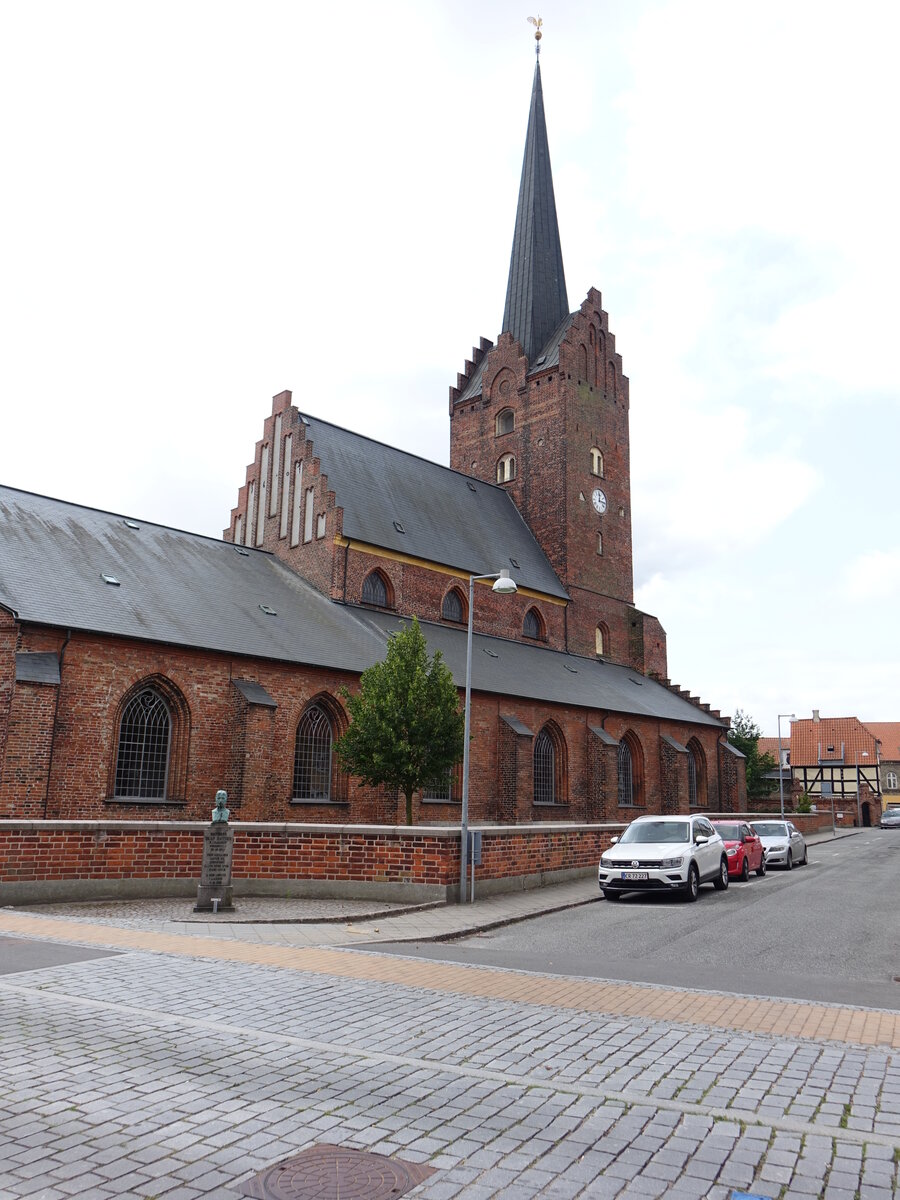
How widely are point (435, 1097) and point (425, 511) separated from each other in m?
31.0

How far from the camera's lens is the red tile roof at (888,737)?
87.1m

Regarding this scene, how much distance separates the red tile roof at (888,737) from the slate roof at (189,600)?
65.2 m

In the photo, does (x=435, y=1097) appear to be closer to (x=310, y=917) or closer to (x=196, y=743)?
(x=310, y=917)

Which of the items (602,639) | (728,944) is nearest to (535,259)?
(602,639)

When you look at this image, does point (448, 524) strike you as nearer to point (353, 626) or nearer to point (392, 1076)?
point (353, 626)

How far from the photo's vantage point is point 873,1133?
15.7ft

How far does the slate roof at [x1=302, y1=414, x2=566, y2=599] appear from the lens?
3241cm

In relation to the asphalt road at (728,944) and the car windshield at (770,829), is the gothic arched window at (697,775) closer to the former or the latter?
the car windshield at (770,829)

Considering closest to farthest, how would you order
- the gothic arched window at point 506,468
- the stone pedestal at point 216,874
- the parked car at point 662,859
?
the stone pedestal at point 216,874, the parked car at point 662,859, the gothic arched window at point 506,468

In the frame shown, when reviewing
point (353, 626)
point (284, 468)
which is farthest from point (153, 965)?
point (284, 468)

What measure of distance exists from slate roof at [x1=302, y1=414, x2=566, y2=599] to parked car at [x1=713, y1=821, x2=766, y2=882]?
14.9 meters

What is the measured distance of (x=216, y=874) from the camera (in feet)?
47.1

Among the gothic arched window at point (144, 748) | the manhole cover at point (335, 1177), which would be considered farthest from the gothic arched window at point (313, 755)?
the manhole cover at point (335, 1177)

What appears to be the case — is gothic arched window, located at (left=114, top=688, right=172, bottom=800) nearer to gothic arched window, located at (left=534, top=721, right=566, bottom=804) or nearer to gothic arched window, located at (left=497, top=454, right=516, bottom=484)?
gothic arched window, located at (left=534, top=721, right=566, bottom=804)
